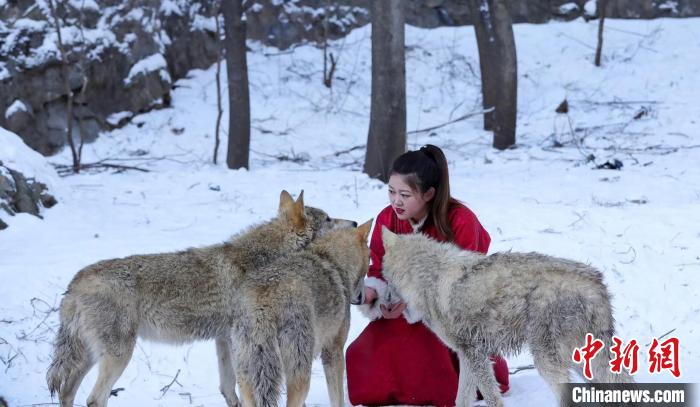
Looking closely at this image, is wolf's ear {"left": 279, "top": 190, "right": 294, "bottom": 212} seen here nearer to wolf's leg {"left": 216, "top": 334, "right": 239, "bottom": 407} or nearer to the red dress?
the red dress

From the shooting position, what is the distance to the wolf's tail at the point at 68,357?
546 cm

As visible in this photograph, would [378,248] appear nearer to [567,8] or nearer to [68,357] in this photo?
[68,357]

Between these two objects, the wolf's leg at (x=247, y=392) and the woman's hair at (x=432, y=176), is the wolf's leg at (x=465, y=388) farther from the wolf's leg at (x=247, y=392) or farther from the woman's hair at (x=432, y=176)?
the wolf's leg at (x=247, y=392)

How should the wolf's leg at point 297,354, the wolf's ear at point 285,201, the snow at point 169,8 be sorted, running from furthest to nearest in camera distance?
the snow at point 169,8, the wolf's ear at point 285,201, the wolf's leg at point 297,354

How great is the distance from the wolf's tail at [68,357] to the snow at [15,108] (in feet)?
37.2

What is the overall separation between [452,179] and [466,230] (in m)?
7.97

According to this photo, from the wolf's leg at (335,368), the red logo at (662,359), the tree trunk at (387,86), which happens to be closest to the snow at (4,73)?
the tree trunk at (387,86)

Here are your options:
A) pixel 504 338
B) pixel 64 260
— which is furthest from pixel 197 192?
pixel 504 338

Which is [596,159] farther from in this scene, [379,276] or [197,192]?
[379,276]

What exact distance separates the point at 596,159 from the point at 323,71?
28.4ft

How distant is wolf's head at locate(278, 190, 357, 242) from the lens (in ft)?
20.6

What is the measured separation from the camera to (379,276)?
5.95 metres

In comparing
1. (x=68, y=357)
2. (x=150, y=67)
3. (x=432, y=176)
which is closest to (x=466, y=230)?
(x=432, y=176)

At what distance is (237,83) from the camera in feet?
50.3
